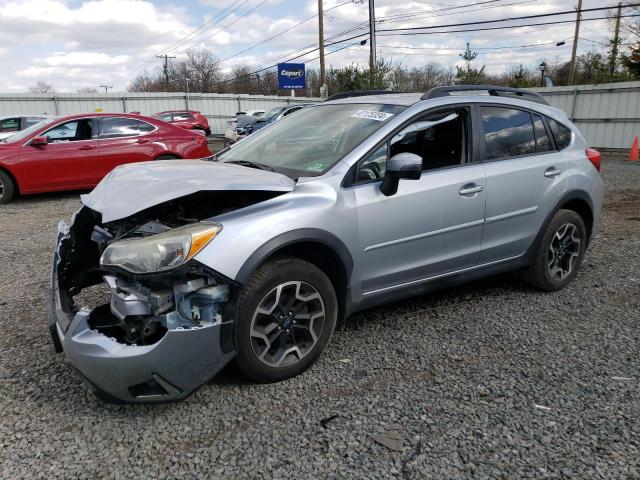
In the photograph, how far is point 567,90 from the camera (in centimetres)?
1978

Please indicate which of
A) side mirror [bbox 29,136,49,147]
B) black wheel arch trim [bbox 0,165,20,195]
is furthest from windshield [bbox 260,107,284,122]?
black wheel arch trim [bbox 0,165,20,195]

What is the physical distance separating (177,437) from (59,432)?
0.59 meters

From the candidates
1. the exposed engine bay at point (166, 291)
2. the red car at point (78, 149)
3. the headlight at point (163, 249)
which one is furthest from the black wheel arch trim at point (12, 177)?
the headlight at point (163, 249)

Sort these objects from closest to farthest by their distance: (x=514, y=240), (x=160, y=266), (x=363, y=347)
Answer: (x=160, y=266) < (x=363, y=347) < (x=514, y=240)

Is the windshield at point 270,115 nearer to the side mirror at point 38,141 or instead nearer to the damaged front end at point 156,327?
the side mirror at point 38,141

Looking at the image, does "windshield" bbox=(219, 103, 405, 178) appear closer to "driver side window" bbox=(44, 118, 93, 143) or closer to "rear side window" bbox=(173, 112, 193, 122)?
"driver side window" bbox=(44, 118, 93, 143)

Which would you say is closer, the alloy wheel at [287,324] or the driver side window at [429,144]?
the alloy wheel at [287,324]

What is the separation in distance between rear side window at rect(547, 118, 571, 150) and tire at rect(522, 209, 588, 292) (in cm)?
57

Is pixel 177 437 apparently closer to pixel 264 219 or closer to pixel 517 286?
pixel 264 219

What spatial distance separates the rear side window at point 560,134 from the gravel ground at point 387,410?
4.58ft

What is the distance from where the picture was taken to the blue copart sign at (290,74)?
36500 mm

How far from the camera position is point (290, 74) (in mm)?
36844

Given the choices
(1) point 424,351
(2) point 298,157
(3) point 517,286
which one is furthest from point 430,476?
(3) point 517,286

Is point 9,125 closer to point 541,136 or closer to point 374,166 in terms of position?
point 374,166
